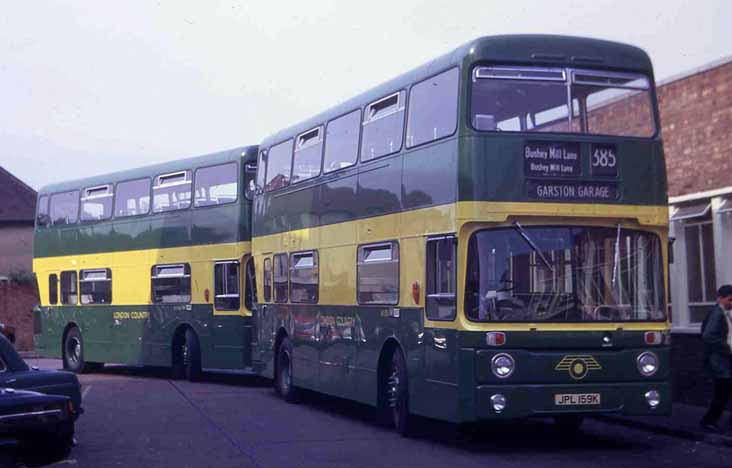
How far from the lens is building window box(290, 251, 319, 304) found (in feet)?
59.6

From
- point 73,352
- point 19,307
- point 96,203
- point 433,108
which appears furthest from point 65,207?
point 19,307

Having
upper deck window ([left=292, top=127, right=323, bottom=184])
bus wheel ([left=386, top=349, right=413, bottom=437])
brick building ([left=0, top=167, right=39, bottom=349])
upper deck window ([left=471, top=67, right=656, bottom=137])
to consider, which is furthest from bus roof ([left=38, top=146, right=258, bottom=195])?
brick building ([left=0, top=167, right=39, bottom=349])

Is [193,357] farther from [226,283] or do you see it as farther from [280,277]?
[280,277]

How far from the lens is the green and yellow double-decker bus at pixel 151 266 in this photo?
23641mm

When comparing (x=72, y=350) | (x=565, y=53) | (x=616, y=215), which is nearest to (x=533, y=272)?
(x=616, y=215)

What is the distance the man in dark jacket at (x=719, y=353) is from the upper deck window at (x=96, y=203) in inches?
637

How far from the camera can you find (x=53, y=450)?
11180mm

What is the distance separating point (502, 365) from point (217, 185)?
41.0 feet

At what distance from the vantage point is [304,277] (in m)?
18.8

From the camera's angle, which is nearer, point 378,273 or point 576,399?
point 576,399

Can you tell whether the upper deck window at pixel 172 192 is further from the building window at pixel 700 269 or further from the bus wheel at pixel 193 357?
the building window at pixel 700 269

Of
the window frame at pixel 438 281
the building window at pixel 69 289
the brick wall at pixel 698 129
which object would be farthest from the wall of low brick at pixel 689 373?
the building window at pixel 69 289

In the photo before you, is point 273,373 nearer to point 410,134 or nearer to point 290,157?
point 290,157

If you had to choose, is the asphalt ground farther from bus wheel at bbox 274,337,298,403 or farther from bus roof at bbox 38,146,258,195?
bus roof at bbox 38,146,258,195
